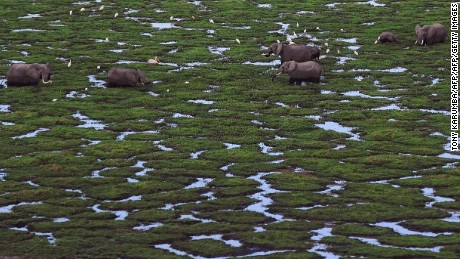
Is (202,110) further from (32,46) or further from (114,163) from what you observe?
(32,46)

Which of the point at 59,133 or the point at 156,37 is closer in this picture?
the point at 59,133

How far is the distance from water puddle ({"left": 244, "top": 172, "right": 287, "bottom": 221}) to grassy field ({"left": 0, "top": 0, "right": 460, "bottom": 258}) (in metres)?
0.04

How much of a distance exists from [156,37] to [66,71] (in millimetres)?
7384

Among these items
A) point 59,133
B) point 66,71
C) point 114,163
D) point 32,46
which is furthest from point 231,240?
point 32,46

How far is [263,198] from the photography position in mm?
25562

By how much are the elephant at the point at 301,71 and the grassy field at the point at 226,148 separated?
36 centimetres

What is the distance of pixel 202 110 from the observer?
34.4 m

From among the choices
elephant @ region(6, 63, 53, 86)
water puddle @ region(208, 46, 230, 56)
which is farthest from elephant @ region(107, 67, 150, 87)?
water puddle @ region(208, 46, 230, 56)

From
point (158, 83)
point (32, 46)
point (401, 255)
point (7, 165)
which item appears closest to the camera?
point (401, 255)

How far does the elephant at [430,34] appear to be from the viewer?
43938mm

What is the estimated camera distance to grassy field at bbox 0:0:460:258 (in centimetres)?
2291

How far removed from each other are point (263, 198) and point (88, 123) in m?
8.98

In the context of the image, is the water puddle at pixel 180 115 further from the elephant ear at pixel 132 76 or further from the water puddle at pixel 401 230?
the water puddle at pixel 401 230

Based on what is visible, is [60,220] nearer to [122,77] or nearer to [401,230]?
[401,230]
